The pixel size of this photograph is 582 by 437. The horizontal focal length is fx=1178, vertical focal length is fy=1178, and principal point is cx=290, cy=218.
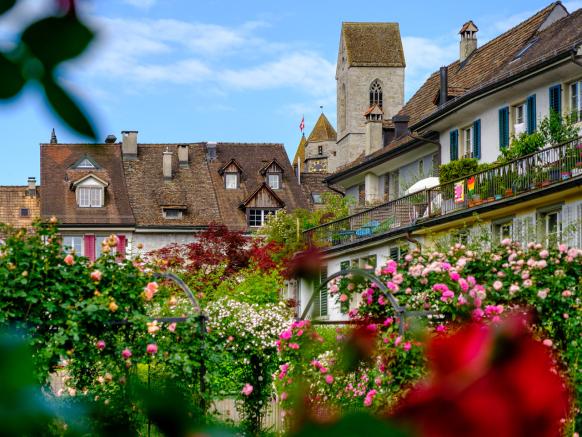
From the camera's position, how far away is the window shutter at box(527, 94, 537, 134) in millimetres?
24891

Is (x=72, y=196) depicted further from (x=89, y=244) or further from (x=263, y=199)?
(x=263, y=199)

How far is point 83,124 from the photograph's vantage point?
0.74 metres

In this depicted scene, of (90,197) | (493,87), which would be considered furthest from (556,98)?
(90,197)

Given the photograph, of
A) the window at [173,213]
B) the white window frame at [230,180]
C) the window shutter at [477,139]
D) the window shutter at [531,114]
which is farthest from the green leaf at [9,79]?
the white window frame at [230,180]

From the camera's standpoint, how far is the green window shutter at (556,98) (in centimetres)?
2383

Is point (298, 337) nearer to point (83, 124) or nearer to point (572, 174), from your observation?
point (572, 174)

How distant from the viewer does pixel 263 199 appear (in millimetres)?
53219

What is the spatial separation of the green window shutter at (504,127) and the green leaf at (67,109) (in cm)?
2578

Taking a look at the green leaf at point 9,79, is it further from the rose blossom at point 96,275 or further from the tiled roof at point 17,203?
the tiled roof at point 17,203

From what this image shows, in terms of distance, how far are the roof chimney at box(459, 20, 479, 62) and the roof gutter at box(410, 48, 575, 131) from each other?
19.2 feet

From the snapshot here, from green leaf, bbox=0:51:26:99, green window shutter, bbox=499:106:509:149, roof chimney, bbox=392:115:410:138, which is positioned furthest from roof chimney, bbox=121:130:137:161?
green leaf, bbox=0:51:26:99

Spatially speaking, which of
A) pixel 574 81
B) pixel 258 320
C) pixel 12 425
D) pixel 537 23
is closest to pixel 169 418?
pixel 12 425

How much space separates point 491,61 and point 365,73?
4600cm

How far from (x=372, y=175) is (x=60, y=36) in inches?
1462
